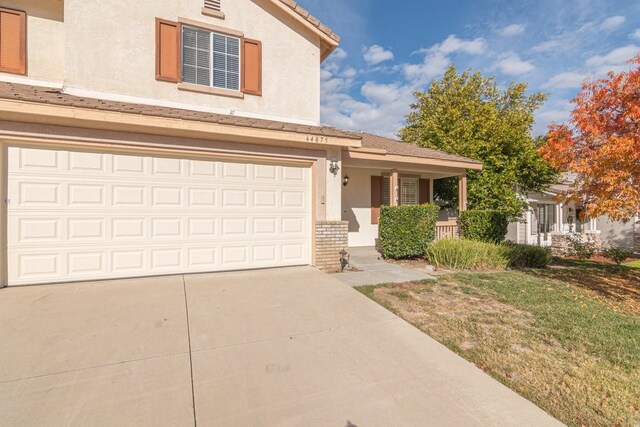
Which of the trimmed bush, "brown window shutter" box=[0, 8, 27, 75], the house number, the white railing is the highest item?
"brown window shutter" box=[0, 8, 27, 75]

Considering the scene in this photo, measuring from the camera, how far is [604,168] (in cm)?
536

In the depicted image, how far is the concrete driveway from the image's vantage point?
2387mm

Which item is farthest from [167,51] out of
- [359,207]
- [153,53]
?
[359,207]

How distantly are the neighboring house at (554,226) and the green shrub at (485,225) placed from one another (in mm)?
6396

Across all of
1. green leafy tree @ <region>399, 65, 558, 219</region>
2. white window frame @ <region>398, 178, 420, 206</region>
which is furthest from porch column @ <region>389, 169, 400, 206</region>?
green leafy tree @ <region>399, 65, 558, 219</region>

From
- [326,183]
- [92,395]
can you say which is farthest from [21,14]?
[92,395]

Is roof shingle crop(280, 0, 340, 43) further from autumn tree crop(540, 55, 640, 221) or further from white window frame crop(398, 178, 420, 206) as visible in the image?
white window frame crop(398, 178, 420, 206)

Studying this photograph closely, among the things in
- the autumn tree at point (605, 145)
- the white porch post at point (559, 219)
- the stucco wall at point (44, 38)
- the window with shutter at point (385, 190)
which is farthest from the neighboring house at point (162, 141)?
the white porch post at point (559, 219)

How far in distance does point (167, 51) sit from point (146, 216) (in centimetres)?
379

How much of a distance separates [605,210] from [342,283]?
16.6 feet

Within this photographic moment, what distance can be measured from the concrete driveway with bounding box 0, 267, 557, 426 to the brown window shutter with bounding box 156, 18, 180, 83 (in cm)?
483

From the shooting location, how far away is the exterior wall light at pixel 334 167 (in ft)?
24.2

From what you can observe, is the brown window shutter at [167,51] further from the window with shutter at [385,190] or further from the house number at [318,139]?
the window with shutter at [385,190]

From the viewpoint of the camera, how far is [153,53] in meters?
6.54
